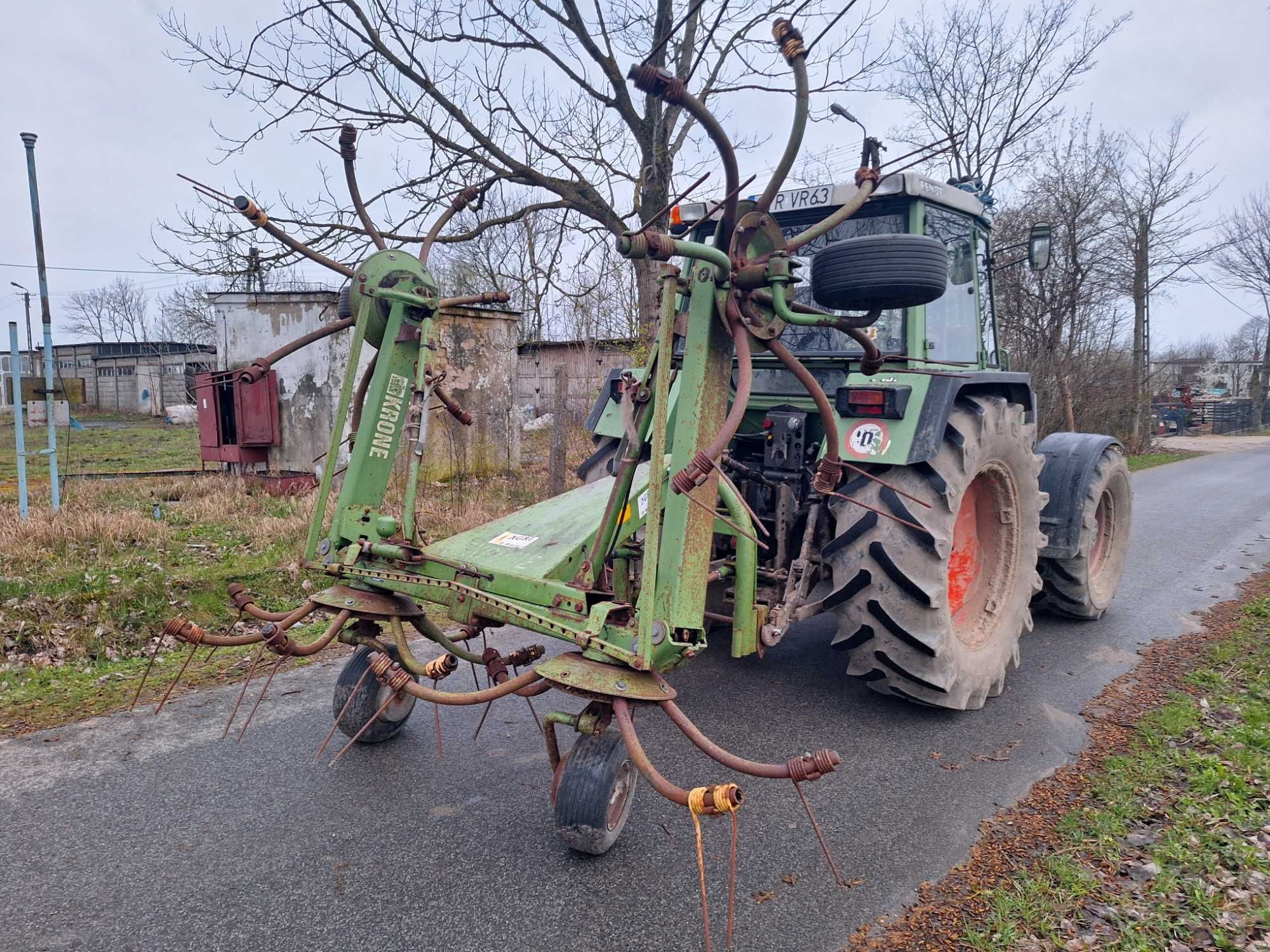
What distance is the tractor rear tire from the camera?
5219 mm

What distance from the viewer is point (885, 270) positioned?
95.1 inches

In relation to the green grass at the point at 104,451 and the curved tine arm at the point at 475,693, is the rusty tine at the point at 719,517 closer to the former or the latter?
the curved tine arm at the point at 475,693

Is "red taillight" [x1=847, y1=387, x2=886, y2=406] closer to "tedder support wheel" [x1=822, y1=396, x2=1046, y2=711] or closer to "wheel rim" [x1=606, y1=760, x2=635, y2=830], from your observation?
"tedder support wheel" [x1=822, y1=396, x2=1046, y2=711]

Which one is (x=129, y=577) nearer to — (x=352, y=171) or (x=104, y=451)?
(x=352, y=171)

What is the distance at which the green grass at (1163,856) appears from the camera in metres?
2.37

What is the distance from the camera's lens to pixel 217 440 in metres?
10.2

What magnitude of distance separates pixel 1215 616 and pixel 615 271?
8.65 metres

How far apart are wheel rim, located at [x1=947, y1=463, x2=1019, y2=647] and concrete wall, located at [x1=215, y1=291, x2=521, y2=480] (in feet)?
22.2

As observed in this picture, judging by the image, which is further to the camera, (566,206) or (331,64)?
(566,206)

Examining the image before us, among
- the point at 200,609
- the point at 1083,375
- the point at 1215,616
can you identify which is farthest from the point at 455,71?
the point at 1083,375

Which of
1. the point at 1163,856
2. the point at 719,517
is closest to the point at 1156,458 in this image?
the point at 1163,856

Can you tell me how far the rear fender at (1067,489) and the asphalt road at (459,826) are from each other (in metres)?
0.95

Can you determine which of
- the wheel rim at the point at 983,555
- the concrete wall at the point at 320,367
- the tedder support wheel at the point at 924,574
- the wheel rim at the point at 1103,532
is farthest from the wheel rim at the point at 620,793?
the concrete wall at the point at 320,367

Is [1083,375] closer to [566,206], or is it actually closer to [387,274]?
[566,206]
